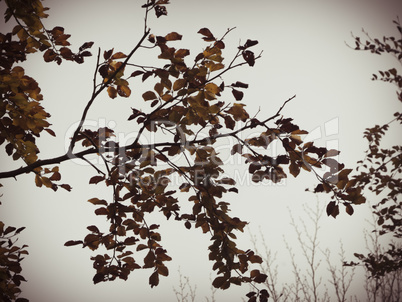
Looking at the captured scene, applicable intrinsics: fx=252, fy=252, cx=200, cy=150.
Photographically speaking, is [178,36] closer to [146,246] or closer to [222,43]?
[222,43]

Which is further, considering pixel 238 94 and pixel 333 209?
pixel 238 94

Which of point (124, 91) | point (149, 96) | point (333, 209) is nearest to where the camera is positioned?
point (333, 209)

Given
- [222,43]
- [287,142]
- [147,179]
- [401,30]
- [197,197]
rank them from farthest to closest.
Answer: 1. [401,30]
2. [147,179]
3. [197,197]
4. [222,43]
5. [287,142]

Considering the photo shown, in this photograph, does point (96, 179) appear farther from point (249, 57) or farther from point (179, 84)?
point (249, 57)

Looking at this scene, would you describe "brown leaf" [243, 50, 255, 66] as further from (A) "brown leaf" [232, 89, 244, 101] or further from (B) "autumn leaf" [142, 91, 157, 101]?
(B) "autumn leaf" [142, 91, 157, 101]

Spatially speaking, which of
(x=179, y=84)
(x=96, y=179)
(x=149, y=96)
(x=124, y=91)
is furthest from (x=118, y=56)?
(x=96, y=179)

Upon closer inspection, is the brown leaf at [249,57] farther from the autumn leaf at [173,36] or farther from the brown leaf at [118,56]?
the brown leaf at [118,56]

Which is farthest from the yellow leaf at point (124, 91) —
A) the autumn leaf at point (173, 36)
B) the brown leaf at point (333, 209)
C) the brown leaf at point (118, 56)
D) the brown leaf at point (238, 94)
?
the brown leaf at point (333, 209)

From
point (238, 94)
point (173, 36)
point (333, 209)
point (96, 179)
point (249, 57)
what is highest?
point (173, 36)

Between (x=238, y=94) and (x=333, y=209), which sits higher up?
(x=238, y=94)

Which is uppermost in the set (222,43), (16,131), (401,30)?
(401,30)

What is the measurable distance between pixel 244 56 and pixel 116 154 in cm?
96

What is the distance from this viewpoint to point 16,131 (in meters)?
1.62

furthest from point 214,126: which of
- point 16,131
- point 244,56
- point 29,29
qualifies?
point 29,29
